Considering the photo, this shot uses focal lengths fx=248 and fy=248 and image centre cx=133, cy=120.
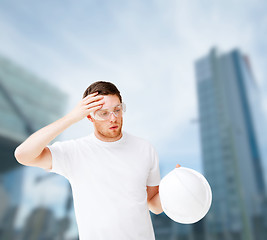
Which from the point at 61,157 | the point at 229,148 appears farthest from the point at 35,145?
the point at 229,148

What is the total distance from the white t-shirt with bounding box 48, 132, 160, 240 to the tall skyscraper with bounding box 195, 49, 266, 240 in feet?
38.7

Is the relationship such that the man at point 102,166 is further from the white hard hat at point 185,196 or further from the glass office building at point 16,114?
the glass office building at point 16,114

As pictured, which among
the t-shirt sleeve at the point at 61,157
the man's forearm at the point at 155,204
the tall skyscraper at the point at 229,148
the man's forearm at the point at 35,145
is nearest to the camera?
the man's forearm at the point at 35,145

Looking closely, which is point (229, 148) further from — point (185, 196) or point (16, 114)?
point (185, 196)

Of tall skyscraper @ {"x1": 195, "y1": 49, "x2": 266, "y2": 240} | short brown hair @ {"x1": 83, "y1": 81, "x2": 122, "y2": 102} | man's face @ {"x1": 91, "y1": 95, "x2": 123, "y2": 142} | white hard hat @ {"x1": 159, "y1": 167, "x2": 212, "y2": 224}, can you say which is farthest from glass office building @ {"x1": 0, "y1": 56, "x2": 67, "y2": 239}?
white hard hat @ {"x1": 159, "y1": 167, "x2": 212, "y2": 224}

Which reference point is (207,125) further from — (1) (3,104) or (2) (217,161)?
(1) (3,104)

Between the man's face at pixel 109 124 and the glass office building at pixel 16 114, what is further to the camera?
the glass office building at pixel 16 114

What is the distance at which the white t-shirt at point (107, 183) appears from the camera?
1.39 metres

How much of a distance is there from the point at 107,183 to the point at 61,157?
0.32 meters

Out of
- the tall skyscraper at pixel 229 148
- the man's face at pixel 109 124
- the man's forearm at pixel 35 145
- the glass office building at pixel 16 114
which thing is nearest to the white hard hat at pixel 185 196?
the man's face at pixel 109 124

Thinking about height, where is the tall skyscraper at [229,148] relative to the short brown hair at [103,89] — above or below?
above

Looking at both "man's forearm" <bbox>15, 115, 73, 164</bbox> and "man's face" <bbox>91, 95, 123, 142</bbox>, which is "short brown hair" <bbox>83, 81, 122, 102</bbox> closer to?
"man's face" <bbox>91, 95, 123, 142</bbox>

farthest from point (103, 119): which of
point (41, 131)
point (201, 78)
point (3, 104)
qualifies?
point (201, 78)

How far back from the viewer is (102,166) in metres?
1.53
